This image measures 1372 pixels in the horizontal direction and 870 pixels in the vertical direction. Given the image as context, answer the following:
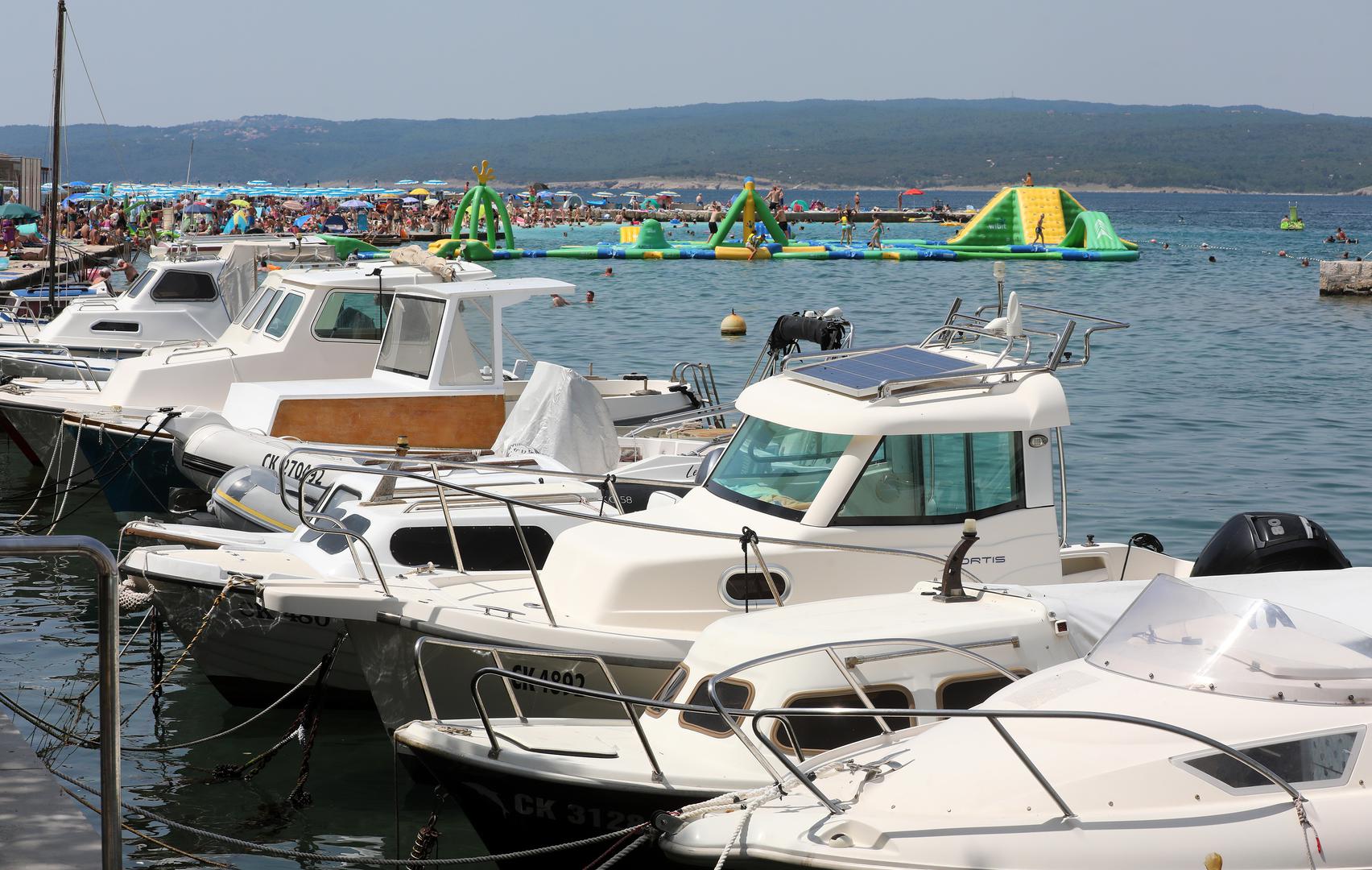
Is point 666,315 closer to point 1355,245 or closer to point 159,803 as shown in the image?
point 159,803

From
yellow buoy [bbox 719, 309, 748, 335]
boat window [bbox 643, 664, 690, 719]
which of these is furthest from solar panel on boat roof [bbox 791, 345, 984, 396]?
yellow buoy [bbox 719, 309, 748, 335]

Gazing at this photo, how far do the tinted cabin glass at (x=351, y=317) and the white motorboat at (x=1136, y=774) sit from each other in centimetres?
1087

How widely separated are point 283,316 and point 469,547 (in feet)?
23.8

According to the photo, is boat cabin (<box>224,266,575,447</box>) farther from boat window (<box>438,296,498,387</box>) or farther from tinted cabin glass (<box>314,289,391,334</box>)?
tinted cabin glass (<box>314,289,391,334</box>)

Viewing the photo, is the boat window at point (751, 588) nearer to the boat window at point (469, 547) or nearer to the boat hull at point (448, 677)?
the boat hull at point (448, 677)

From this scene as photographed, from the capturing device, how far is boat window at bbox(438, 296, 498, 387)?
1459 cm

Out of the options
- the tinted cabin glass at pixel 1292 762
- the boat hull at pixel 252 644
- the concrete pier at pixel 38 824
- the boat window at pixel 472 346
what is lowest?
the boat hull at pixel 252 644

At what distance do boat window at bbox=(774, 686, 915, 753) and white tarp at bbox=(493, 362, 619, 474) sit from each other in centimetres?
622

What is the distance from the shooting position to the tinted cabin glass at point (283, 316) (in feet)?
52.8

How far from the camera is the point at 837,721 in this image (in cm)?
682

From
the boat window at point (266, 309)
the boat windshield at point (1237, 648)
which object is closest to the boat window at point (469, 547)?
the boat windshield at point (1237, 648)

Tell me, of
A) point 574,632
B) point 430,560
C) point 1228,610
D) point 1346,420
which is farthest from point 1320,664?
point 1346,420

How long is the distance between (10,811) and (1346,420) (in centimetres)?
2203

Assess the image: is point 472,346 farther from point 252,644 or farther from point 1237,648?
point 1237,648
